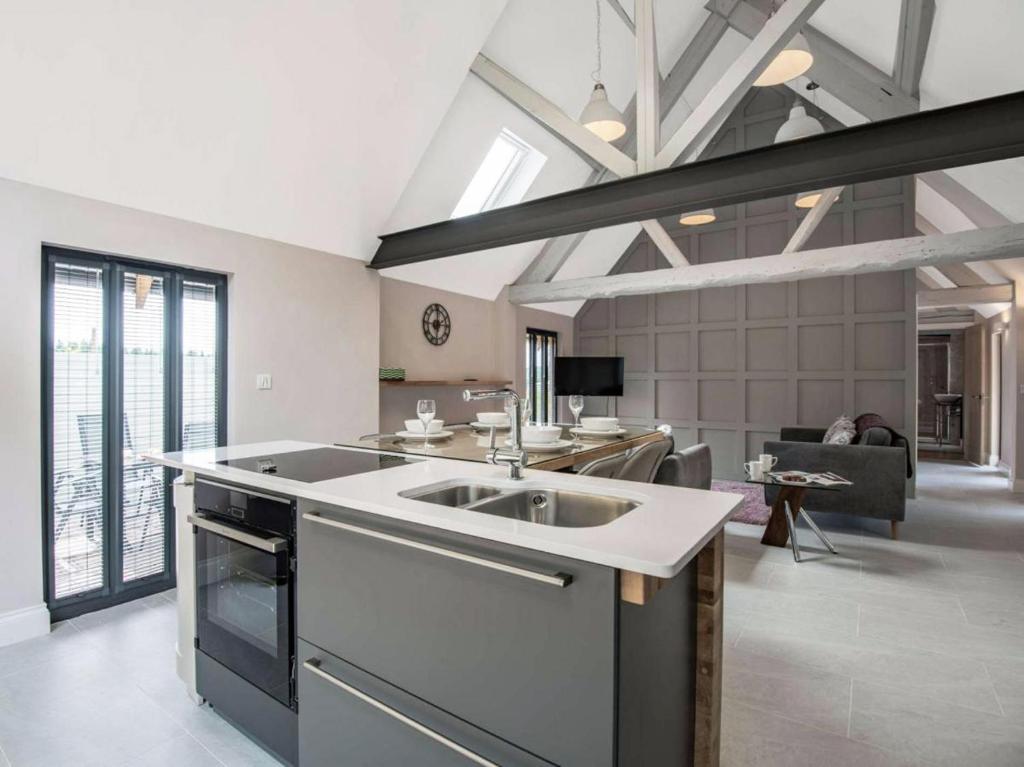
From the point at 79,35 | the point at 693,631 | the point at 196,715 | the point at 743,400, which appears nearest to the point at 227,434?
the point at 196,715

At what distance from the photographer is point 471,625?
48.4 inches

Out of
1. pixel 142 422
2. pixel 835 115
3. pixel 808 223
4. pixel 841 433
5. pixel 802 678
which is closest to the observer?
pixel 802 678

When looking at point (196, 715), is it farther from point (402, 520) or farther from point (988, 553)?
point (988, 553)

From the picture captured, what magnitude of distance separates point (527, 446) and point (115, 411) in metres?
2.43

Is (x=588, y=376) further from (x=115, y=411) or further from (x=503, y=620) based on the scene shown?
(x=503, y=620)

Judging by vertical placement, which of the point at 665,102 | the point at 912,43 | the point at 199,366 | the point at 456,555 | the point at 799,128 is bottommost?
the point at 456,555

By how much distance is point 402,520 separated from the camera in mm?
1378

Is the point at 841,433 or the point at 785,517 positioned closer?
the point at 785,517

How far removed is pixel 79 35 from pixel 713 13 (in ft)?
17.8

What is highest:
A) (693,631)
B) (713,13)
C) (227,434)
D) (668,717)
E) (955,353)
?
(713,13)

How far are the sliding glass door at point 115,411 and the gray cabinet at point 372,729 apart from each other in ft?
7.25

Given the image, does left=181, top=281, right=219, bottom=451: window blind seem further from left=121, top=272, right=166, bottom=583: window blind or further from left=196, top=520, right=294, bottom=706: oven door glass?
left=196, top=520, right=294, bottom=706: oven door glass

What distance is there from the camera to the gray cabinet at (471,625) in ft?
3.45

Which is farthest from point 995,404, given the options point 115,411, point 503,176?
point 115,411
